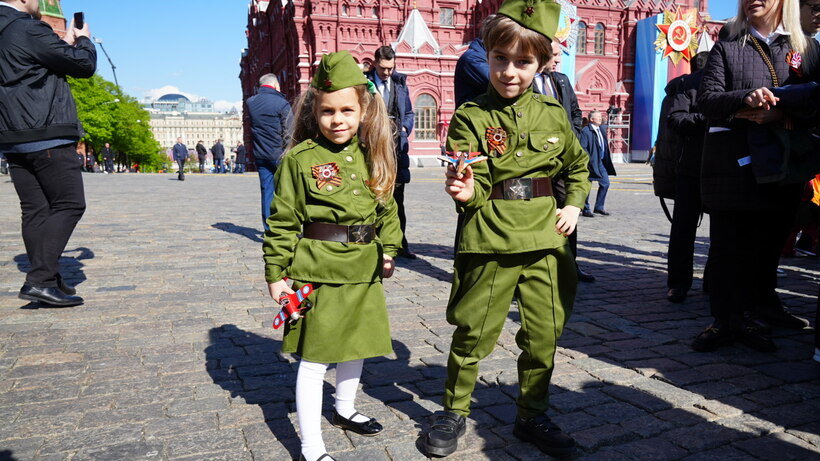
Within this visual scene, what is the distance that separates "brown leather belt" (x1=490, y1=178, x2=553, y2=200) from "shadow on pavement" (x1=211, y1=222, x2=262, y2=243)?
248 inches

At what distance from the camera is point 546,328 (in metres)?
2.56

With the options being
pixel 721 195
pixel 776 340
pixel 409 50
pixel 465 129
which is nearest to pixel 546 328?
pixel 465 129

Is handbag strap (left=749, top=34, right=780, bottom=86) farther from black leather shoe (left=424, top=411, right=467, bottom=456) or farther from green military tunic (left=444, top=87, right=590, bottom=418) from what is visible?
black leather shoe (left=424, top=411, right=467, bottom=456)

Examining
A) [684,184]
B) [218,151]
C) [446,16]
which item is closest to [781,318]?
[684,184]

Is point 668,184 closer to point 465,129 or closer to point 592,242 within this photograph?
point 592,242

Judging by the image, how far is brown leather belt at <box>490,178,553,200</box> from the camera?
249 cm

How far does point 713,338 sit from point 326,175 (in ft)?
8.98

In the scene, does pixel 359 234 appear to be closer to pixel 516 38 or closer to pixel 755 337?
pixel 516 38

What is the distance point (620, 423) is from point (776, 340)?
74.0 inches

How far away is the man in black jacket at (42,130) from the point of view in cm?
446

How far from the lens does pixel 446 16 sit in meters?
42.8

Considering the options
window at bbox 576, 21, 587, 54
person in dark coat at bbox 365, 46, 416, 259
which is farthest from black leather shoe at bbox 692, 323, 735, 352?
window at bbox 576, 21, 587, 54

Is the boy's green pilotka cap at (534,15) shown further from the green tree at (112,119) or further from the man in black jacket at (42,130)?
the green tree at (112,119)

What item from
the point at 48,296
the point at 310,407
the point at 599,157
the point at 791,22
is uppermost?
the point at 791,22
